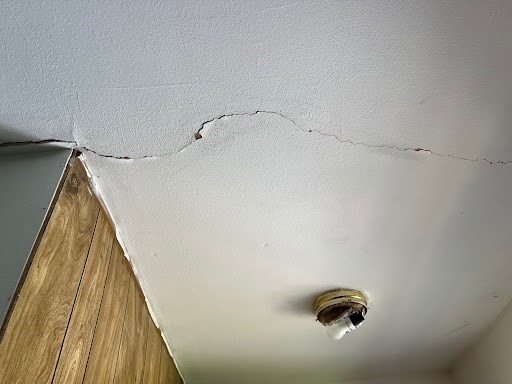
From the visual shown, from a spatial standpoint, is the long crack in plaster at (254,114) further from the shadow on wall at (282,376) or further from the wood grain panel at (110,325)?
the shadow on wall at (282,376)

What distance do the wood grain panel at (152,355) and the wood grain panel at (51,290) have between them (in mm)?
478

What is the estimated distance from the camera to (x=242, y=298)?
121 centimetres

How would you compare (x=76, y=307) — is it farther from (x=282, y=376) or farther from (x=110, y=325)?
(x=282, y=376)

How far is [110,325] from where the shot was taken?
0.95 m

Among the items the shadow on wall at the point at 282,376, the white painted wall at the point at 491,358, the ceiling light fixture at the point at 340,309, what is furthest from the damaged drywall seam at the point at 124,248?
the white painted wall at the point at 491,358

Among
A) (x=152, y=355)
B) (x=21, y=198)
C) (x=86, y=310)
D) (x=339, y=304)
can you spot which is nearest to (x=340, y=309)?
(x=339, y=304)

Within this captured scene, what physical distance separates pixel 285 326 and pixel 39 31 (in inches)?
41.2

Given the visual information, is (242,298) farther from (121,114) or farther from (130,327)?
(121,114)

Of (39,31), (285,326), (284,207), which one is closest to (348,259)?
(284,207)

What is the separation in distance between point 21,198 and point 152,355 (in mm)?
685

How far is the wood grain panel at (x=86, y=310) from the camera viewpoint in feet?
2.48

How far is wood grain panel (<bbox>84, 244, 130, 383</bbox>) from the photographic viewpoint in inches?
34.5

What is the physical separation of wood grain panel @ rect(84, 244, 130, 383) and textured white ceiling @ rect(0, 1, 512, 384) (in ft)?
0.19

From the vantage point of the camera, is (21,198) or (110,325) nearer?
(21,198)
